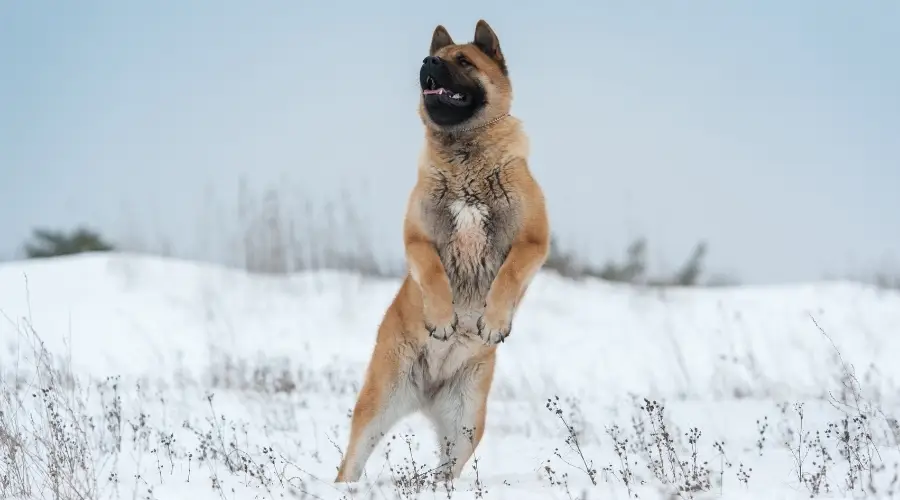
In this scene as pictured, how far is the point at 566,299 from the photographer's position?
16.3 m

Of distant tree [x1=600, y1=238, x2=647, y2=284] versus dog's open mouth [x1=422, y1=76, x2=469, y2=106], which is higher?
dog's open mouth [x1=422, y1=76, x2=469, y2=106]

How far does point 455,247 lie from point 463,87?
93 cm

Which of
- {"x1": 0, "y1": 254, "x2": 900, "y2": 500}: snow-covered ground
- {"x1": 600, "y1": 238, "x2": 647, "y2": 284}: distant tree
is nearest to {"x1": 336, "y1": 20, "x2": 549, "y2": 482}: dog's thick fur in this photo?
{"x1": 0, "y1": 254, "x2": 900, "y2": 500}: snow-covered ground

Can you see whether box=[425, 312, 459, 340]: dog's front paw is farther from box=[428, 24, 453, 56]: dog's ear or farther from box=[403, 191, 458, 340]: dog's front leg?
box=[428, 24, 453, 56]: dog's ear

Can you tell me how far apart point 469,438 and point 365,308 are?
10611 mm

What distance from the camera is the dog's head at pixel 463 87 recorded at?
204 inches

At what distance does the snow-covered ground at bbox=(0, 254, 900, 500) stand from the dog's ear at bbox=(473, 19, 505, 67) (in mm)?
2108

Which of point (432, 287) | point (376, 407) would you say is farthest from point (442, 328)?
point (376, 407)

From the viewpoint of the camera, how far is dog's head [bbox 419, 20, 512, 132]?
519cm

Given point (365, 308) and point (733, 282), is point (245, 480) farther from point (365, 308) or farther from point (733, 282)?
point (733, 282)

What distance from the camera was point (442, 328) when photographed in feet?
16.1

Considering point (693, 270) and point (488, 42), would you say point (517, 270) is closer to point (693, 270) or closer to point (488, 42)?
point (488, 42)

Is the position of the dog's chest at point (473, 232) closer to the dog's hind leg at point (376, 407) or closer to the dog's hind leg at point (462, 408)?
the dog's hind leg at point (462, 408)

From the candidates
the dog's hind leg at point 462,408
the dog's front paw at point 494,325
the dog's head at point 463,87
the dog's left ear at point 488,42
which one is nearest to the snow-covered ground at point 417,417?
the dog's hind leg at point 462,408
